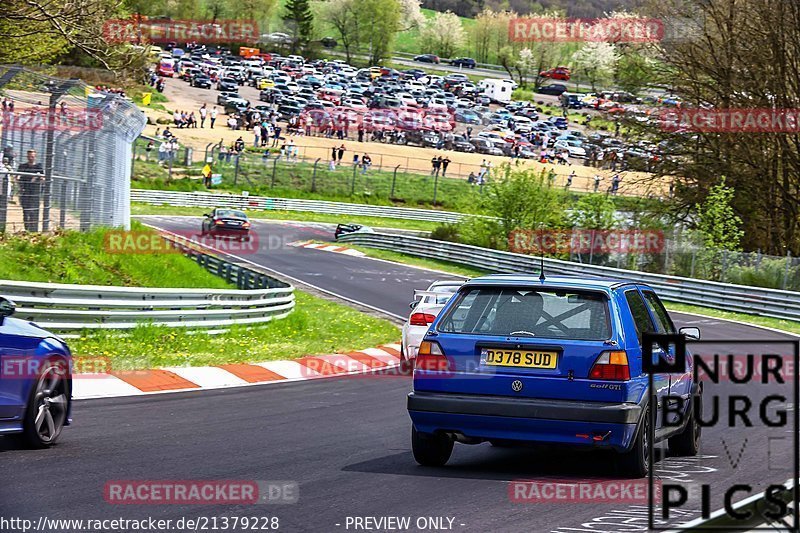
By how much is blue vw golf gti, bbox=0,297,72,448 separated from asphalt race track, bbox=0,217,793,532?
19 centimetres

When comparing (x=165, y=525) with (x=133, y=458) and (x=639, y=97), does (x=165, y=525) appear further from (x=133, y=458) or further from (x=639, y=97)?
(x=639, y=97)

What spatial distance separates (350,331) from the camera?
2278 centimetres

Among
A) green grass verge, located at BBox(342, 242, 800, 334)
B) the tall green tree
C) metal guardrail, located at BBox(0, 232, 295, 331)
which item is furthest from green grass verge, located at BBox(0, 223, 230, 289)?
the tall green tree

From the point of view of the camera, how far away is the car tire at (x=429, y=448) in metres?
8.50

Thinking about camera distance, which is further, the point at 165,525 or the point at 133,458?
the point at 133,458

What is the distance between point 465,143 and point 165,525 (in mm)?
85509

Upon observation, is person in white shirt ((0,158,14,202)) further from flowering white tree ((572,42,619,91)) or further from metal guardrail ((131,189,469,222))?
flowering white tree ((572,42,619,91))

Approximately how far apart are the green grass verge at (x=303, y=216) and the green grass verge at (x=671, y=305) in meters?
11.3

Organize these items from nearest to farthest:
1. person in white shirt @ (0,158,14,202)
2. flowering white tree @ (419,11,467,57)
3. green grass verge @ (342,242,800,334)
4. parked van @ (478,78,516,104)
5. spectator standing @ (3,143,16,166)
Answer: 1. person in white shirt @ (0,158,14,202)
2. spectator standing @ (3,143,16,166)
3. green grass verge @ (342,242,800,334)
4. parked van @ (478,78,516,104)
5. flowering white tree @ (419,11,467,57)

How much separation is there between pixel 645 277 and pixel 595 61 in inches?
3932

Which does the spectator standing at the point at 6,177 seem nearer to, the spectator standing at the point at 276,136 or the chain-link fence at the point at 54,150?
the chain-link fence at the point at 54,150

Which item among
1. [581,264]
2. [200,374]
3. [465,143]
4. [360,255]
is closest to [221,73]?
[465,143]

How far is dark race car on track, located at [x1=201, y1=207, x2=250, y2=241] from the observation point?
45.9 m

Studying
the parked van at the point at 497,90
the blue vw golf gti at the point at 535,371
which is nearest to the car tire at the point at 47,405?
the blue vw golf gti at the point at 535,371
